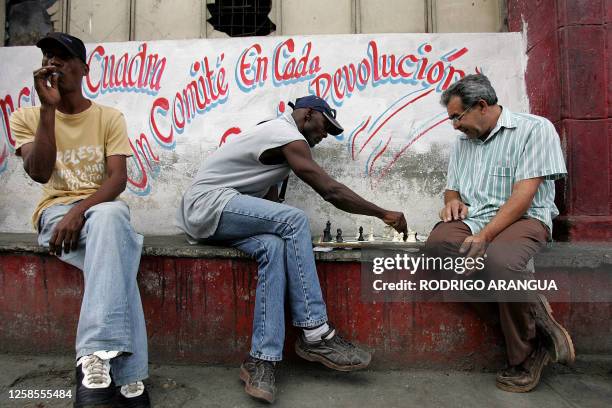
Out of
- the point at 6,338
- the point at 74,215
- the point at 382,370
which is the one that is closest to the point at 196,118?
the point at 74,215

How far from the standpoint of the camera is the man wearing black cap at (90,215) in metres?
1.76

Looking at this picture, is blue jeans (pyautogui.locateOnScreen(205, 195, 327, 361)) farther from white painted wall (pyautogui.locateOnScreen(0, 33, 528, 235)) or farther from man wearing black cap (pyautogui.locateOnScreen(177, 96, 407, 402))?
white painted wall (pyautogui.locateOnScreen(0, 33, 528, 235))

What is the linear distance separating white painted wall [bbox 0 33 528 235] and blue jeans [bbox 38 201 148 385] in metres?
1.43

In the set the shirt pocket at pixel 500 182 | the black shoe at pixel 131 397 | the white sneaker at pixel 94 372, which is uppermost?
the shirt pocket at pixel 500 182

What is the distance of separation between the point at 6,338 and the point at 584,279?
3.35 m

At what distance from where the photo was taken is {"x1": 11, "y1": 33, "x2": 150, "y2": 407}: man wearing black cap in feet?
5.79

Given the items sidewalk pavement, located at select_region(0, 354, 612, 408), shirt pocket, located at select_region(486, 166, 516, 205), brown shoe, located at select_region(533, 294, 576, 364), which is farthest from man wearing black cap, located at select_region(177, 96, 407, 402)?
brown shoe, located at select_region(533, 294, 576, 364)

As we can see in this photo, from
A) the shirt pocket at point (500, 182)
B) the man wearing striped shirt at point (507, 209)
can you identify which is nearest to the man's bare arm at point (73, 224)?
the man wearing striped shirt at point (507, 209)

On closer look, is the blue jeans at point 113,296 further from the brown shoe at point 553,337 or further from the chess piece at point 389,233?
the brown shoe at point 553,337

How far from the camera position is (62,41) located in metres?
2.20

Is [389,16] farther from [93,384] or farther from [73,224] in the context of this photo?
[93,384]

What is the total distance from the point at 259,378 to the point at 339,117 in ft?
6.78

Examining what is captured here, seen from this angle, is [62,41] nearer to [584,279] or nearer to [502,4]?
[584,279]

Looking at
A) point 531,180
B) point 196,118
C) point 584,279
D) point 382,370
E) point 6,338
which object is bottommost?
point 382,370
